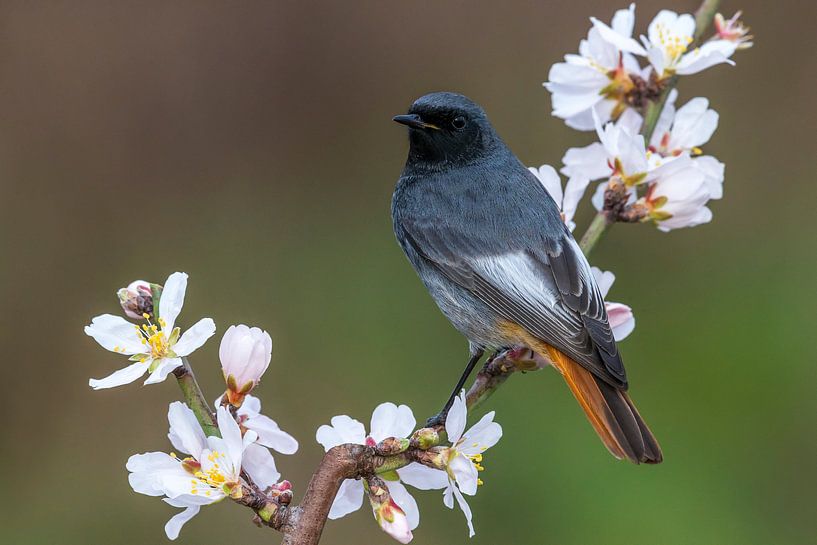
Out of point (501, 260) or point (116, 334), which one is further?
point (501, 260)

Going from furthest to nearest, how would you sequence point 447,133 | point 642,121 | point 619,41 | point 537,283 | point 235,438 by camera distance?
point 447,133 → point 537,283 → point 642,121 → point 619,41 → point 235,438

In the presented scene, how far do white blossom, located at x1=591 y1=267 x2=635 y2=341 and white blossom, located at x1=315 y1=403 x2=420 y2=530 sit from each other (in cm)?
90

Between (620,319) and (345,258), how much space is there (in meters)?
3.46

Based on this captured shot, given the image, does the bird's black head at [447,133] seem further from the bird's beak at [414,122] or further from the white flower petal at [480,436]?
the white flower petal at [480,436]

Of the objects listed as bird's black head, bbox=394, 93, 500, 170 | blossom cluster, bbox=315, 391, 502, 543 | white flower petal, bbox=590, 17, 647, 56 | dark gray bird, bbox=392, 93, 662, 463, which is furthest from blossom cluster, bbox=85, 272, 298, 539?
bird's black head, bbox=394, 93, 500, 170

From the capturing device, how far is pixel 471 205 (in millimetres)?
3314

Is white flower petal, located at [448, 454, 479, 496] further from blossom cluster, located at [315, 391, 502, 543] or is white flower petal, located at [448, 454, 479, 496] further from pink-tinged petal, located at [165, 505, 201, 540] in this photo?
pink-tinged petal, located at [165, 505, 201, 540]

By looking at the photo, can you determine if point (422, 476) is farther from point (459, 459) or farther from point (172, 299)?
point (172, 299)

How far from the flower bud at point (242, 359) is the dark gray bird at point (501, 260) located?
0.99m

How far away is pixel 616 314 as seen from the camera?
2764 mm

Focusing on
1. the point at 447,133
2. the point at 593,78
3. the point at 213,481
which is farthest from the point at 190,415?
the point at 447,133

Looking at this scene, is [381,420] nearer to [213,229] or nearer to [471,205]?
[471,205]

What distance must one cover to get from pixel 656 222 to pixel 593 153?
0.25 metres

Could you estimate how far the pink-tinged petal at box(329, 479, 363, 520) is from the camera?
2.00m
